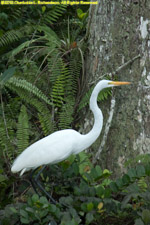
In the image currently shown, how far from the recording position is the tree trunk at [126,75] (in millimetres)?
3779

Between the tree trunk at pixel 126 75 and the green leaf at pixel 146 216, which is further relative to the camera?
the tree trunk at pixel 126 75

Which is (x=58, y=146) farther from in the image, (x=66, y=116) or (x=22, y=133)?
(x=66, y=116)

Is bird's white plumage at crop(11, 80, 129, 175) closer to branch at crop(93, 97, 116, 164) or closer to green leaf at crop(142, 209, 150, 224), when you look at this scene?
branch at crop(93, 97, 116, 164)

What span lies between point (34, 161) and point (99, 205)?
75cm

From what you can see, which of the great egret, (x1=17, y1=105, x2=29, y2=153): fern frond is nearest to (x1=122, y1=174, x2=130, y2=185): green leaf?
the great egret

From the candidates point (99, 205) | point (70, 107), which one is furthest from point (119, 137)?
point (99, 205)

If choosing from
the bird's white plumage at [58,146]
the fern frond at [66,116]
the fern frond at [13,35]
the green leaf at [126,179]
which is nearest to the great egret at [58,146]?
the bird's white plumage at [58,146]

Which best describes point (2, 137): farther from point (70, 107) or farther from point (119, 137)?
point (119, 137)

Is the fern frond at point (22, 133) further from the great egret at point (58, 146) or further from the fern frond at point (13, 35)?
the fern frond at point (13, 35)

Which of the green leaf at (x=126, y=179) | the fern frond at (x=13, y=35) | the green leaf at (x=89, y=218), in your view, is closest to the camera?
the green leaf at (x=89, y=218)

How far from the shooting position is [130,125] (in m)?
3.82

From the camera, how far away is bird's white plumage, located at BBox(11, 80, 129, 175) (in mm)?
3389

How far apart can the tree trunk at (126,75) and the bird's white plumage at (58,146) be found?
0.49 meters

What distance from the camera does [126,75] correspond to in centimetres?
388
